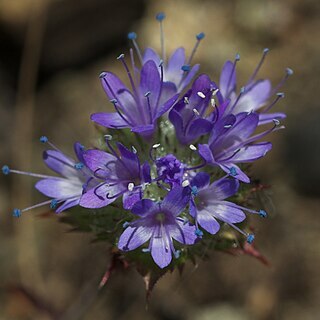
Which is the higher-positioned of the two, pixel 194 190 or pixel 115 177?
pixel 115 177

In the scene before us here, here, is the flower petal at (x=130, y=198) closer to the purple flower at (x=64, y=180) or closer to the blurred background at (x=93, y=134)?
the purple flower at (x=64, y=180)

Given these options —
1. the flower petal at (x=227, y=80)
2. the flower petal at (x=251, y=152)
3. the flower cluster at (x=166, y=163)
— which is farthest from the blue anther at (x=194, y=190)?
the flower petal at (x=227, y=80)

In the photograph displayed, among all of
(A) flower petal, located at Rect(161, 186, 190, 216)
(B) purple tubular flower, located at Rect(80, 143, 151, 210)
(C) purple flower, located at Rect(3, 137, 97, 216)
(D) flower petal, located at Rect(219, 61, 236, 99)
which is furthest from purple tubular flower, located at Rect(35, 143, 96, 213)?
(D) flower petal, located at Rect(219, 61, 236, 99)

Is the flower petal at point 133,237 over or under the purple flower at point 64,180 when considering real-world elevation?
under

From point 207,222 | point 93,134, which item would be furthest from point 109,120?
point 93,134

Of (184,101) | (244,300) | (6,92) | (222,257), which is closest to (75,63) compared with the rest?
(6,92)

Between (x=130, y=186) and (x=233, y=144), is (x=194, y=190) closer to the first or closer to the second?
(x=130, y=186)

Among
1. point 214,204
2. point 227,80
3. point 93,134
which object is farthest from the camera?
point 93,134
